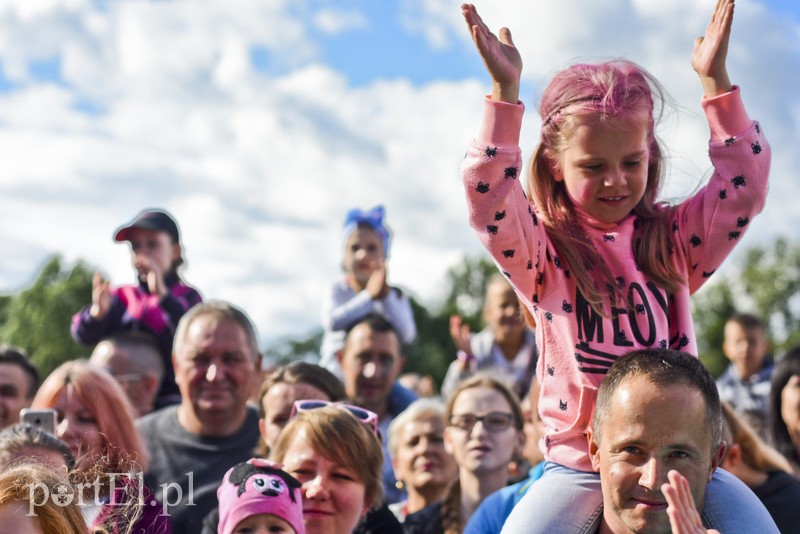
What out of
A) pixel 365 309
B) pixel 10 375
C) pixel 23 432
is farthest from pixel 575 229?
pixel 365 309

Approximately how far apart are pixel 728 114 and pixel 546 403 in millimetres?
1110

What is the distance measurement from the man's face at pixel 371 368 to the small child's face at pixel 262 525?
3.27 metres

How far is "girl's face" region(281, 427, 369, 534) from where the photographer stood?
3818mm

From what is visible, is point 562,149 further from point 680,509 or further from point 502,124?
point 680,509

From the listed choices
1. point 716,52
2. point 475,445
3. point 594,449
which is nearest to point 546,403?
point 594,449

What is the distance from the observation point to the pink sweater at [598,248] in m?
3.02

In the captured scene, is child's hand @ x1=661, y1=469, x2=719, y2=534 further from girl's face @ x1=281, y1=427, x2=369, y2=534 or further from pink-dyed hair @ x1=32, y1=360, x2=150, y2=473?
pink-dyed hair @ x1=32, y1=360, x2=150, y2=473

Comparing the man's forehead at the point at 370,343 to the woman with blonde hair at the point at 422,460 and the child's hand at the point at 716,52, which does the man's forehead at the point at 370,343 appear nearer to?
the woman with blonde hair at the point at 422,460

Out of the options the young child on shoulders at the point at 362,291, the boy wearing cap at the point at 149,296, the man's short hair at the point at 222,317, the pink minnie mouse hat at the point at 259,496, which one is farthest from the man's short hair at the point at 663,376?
the young child on shoulders at the point at 362,291

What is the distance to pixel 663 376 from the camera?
2.80m

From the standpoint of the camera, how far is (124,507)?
3383mm

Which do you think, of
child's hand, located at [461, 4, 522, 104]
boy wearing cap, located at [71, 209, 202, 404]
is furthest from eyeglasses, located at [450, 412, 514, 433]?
child's hand, located at [461, 4, 522, 104]

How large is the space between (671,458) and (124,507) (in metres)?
1.86

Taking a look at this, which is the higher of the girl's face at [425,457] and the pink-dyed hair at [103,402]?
the pink-dyed hair at [103,402]
